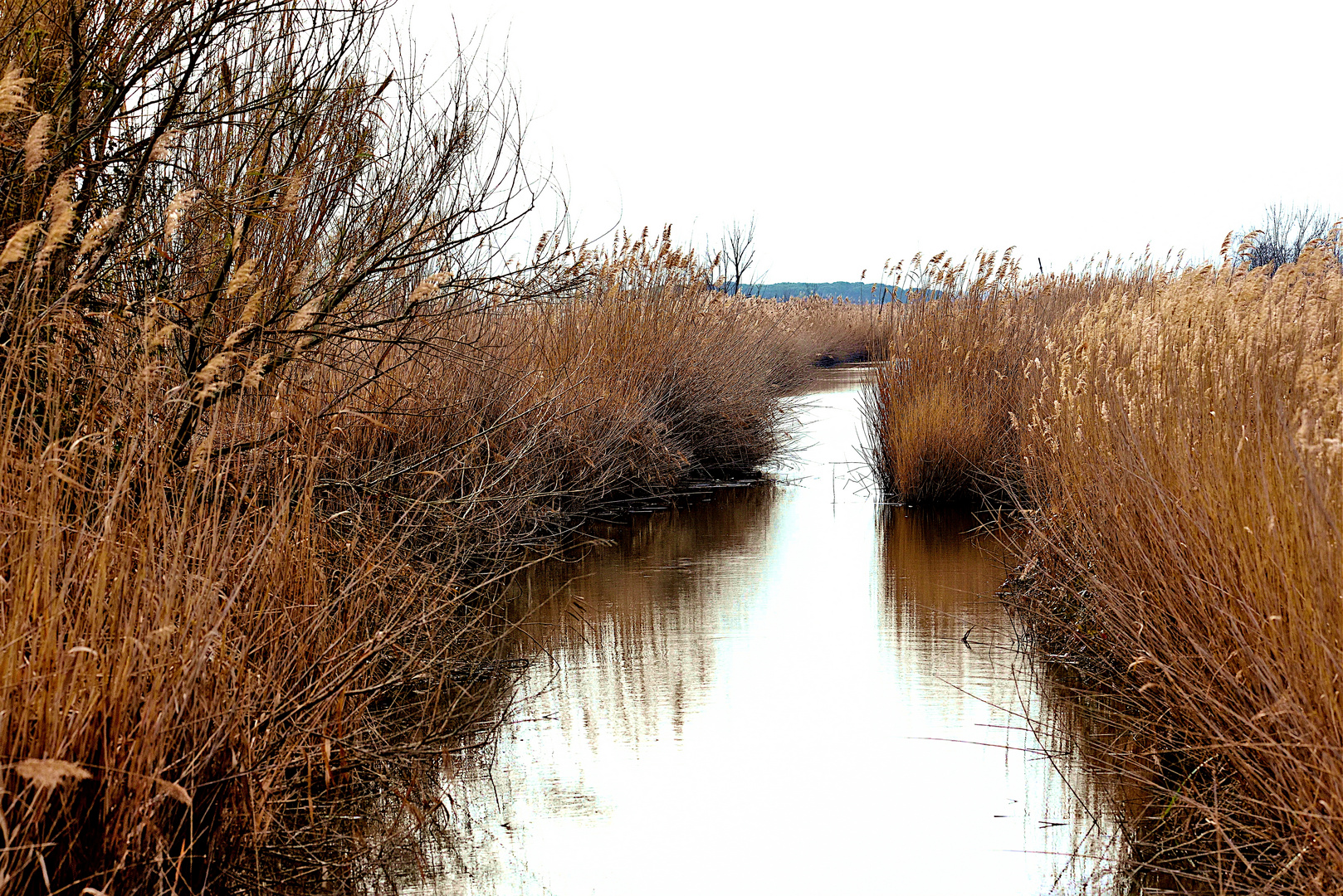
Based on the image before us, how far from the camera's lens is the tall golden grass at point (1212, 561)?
3.15 metres

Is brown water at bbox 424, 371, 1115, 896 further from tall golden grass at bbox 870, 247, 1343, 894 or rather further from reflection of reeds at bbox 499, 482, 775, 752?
tall golden grass at bbox 870, 247, 1343, 894

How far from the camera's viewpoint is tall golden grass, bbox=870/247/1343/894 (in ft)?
10.3

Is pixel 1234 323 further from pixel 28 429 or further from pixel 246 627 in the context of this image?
pixel 28 429

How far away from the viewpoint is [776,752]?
192 inches

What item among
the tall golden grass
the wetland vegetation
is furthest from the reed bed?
the tall golden grass

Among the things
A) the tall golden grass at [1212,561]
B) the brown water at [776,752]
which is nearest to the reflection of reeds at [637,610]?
the brown water at [776,752]

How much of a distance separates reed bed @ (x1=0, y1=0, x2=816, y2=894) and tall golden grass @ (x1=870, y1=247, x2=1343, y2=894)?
2.49m

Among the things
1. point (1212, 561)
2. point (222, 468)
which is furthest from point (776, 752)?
point (222, 468)

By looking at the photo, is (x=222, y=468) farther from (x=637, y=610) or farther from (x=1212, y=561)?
(x=637, y=610)

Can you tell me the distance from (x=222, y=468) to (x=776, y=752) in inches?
92.5

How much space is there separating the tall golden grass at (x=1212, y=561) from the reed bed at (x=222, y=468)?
2.49 meters

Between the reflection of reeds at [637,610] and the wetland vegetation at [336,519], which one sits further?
the reflection of reeds at [637,610]

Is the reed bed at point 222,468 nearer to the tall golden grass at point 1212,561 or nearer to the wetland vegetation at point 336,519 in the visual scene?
the wetland vegetation at point 336,519

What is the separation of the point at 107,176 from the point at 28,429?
155 cm
